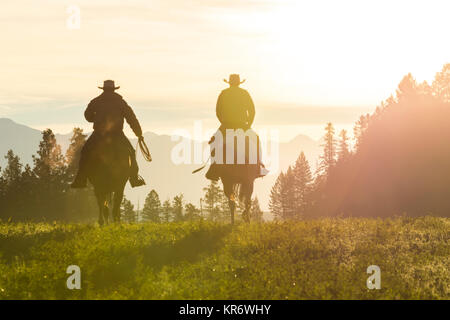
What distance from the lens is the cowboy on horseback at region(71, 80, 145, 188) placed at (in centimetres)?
1695

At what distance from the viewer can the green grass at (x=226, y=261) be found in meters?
10.8

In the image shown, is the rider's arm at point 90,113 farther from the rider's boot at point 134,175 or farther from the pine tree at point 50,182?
the pine tree at point 50,182

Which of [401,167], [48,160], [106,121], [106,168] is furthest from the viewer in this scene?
Result: [48,160]

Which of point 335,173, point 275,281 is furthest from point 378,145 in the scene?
point 275,281

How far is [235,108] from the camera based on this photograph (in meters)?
18.0

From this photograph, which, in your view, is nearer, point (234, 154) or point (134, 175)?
point (134, 175)

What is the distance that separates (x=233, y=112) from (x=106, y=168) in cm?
421

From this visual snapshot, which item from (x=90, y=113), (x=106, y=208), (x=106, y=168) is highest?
(x=90, y=113)

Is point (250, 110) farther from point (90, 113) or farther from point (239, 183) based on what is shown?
point (90, 113)

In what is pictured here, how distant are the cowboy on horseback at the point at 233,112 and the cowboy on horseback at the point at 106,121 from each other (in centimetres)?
248

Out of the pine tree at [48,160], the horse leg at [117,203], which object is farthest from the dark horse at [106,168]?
the pine tree at [48,160]

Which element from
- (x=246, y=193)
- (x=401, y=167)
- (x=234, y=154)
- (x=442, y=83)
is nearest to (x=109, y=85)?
(x=234, y=154)

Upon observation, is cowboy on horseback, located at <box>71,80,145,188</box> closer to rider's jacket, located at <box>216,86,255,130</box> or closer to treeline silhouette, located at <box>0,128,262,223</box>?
rider's jacket, located at <box>216,86,255,130</box>

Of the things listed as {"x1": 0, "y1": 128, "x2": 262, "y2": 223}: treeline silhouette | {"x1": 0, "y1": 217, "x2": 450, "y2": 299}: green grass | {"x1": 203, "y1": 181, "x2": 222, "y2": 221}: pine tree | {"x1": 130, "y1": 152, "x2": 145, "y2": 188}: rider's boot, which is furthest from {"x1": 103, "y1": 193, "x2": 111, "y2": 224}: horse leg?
{"x1": 203, "y1": 181, "x2": 222, "y2": 221}: pine tree
